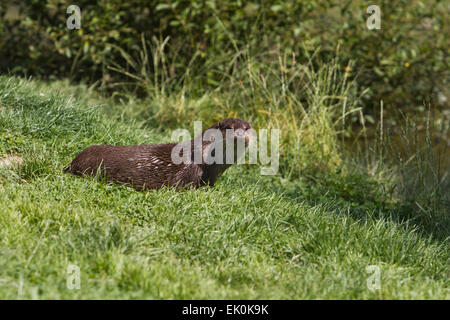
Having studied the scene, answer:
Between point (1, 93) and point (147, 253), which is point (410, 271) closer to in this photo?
point (147, 253)

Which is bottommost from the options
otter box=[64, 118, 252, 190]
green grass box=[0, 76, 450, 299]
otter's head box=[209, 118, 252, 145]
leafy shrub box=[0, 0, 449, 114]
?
green grass box=[0, 76, 450, 299]

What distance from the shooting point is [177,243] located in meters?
3.05

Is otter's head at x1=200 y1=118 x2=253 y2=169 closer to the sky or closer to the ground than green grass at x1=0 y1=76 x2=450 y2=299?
closer to the sky

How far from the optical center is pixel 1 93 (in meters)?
4.44

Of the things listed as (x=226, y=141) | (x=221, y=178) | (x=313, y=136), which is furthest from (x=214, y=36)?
(x=226, y=141)

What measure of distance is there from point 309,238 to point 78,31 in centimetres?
478

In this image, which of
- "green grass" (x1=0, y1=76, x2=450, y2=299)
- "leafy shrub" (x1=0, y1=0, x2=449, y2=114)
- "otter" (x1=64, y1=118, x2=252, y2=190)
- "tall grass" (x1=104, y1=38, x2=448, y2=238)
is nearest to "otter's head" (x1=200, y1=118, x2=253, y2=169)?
"otter" (x1=64, y1=118, x2=252, y2=190)

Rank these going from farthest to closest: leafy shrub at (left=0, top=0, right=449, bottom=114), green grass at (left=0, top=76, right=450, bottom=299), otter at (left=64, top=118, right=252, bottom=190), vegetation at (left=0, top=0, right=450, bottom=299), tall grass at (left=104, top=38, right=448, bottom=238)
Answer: leafy shrub at (left=0, top=0, right=449, bottom=114) < tall grass at (left=104, top=38, right=448, bottom=238) < otter at (left=64, top=118, right=252, bottom=190) < vegetation at (left=0, top=0, right=450, bottom=299) < green grass at (left=0, top=76, right=450, bottom=299)

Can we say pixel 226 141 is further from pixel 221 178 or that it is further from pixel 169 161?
pixel 221 178

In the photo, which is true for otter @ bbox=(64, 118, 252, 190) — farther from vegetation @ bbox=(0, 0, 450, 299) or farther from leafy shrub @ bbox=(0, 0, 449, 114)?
leafy shrub @ bbox=(0, 0, 449, 114)

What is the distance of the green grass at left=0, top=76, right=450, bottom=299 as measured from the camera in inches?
100.0

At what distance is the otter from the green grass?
0.10 m

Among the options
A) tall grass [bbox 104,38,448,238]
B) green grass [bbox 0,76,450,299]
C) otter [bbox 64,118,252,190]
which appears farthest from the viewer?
tall grass [bbox 104,38,448,238]
